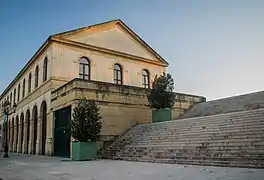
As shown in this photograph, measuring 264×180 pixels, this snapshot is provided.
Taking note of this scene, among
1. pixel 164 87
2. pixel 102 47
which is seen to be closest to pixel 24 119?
pixel 102 47

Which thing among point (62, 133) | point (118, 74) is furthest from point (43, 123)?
point (118, 74)

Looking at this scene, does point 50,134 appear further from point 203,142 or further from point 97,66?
point 203,142

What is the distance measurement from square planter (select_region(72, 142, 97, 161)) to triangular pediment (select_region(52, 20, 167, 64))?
1202 centimetres

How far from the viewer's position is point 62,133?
67.5 feet

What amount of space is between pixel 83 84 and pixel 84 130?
405cm

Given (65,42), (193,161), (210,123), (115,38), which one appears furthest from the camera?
(115,38)

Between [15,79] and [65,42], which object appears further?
[15,79]

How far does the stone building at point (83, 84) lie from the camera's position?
19562mm

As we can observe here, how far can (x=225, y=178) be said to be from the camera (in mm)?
6918

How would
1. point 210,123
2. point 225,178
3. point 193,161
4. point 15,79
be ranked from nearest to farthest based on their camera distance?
1. point 225,178
2. point 193,161
3. point 210,123
4. point 15,79

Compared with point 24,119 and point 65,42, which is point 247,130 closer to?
point 65,42

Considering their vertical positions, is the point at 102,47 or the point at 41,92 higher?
the point at 102,47

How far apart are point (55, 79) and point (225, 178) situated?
747 inches

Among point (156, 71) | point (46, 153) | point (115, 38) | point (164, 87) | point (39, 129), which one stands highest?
point (115, 38)
